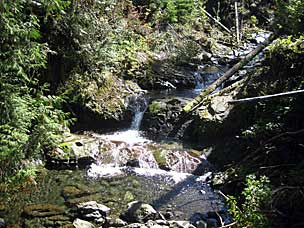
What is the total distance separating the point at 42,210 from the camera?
22.0 feet

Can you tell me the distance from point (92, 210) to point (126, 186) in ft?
4.61

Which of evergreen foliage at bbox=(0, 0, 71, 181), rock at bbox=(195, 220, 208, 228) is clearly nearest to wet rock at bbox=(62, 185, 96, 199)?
evergreen foliage at bbox=(0, 0, 71, 181)

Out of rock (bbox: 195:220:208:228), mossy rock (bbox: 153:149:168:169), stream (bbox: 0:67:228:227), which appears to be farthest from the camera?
mossy rock (bbox: 153:149:168:169)

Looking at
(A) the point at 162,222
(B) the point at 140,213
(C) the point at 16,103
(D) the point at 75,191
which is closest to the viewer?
(C) the point at 16,103

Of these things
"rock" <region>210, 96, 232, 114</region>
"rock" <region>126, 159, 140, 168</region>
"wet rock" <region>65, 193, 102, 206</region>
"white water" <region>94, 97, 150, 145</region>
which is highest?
"rock" <region>210, 96, 232, 114</region>

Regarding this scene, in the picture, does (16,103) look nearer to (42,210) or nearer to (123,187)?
(42,210)

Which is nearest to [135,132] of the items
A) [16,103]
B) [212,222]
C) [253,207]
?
[212,222]

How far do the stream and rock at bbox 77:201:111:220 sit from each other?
141 millimetres

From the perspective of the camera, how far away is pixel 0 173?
552cm

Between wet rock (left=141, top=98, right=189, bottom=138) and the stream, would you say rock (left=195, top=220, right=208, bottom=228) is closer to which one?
the stream

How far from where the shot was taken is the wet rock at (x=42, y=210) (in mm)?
6534

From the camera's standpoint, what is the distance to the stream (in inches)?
266

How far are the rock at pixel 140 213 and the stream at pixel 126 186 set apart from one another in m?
0.23

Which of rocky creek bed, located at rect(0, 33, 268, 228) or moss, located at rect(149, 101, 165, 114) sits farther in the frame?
moss, located at rect(149, 101, 165, 114)
